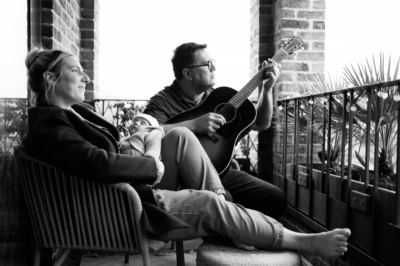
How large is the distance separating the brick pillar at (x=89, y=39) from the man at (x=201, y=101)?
1.33 m

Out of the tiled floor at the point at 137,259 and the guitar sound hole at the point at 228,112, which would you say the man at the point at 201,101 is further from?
the tiled floor at the point at 137,259

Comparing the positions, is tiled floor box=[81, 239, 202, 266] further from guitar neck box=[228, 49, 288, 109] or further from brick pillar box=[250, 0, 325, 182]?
guitar neck box=[228, 49, 288, 109]

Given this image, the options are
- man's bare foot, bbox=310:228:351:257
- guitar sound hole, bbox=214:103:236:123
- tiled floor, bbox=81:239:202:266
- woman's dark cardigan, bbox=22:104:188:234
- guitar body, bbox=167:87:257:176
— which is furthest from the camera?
tiled floor, bbox=81:239:202:266

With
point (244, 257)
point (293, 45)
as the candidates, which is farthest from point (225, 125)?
point (244, 257)

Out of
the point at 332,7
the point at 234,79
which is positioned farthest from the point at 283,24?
the point at 234,79

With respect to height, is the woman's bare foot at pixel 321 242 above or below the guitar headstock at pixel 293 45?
below

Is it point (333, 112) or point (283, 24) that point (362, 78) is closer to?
point (333, 112)

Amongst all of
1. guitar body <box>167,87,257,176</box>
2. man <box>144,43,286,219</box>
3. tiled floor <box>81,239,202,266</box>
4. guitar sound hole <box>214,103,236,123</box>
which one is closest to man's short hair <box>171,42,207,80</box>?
man <box>144,43,286,219</box>

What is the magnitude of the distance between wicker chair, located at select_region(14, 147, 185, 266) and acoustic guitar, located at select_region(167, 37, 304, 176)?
774 mm

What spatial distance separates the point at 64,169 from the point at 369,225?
1291 millimetres

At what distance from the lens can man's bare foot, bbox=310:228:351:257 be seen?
1621mm

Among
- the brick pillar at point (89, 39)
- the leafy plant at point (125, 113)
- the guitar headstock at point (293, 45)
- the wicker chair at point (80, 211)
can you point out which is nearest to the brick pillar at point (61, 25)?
the brick pillar at point (89, 39)

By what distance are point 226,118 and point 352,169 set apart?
0.76 metres

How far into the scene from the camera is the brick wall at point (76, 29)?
2352mm
